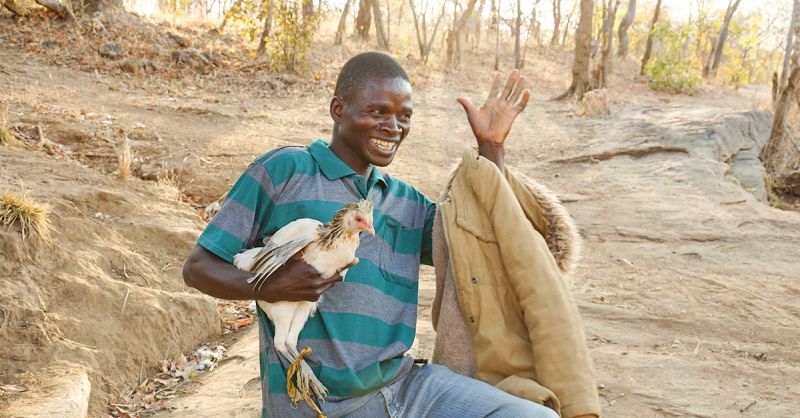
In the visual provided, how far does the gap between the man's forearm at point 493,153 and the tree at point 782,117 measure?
9.65 metres

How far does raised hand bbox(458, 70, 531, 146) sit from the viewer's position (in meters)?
2.39

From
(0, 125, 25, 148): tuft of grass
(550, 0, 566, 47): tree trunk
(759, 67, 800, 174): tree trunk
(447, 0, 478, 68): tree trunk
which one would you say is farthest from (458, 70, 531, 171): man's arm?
(550, 0, 566, 47): tree trunk

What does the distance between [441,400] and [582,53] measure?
A: 14605 millimetres

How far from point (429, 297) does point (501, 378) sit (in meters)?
2.68

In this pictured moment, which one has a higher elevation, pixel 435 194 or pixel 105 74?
pixel 105 74

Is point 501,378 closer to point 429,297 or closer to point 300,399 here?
point 300,399

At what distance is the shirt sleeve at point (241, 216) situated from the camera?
2055 mm

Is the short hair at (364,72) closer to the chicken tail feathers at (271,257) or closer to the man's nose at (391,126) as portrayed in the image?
the man's nose at (391,126)

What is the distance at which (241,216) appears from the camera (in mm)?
2086

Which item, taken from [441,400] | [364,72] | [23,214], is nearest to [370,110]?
[364,72]

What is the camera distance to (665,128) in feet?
36.8

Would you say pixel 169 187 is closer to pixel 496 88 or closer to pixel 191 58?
pixel 496 88

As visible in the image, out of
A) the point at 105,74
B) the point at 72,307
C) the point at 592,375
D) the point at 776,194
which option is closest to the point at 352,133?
the point at 592,375

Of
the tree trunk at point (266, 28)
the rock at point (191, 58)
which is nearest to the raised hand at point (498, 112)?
the rock at point (191, 58)
